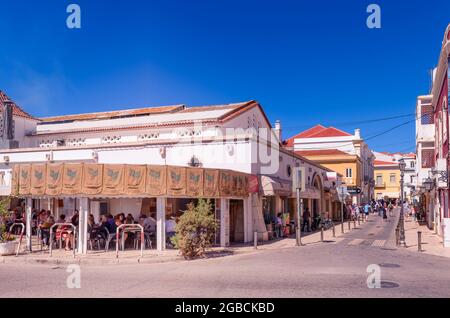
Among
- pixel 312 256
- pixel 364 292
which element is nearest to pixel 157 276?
pixel 364 292

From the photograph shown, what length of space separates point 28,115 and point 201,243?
77.6 feet

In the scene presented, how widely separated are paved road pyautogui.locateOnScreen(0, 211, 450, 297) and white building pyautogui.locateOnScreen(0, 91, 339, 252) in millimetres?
4251

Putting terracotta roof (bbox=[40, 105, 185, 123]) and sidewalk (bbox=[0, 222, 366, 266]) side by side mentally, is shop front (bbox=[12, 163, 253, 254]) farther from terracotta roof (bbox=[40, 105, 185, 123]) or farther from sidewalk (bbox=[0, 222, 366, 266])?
terracotta roof (bbox=[40, 105, 185, 123])

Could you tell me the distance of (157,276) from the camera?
11719mm

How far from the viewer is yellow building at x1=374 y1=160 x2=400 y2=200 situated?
8512 centimetres

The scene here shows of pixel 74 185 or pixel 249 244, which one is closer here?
pixel 74 185

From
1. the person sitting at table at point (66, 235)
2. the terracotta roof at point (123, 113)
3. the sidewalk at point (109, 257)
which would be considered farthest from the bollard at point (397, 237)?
the terracotta roof at point (123, 113)

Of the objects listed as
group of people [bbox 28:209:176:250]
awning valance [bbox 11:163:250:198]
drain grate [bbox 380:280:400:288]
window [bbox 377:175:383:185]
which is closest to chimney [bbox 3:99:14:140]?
awning valance [bbox 11:163:250:198]

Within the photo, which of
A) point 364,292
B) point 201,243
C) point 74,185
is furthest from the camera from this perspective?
point 74,185

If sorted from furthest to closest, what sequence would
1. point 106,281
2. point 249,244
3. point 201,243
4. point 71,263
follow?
point 249,244
point 201,243
point 71,263
point 106,281

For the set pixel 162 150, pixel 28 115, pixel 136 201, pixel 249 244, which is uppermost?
pixel 28 115

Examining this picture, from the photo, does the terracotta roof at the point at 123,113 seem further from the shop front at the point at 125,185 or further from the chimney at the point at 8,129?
the shop front at the point at 125,185

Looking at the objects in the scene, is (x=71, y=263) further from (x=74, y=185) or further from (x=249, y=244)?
(x=249, y=244)

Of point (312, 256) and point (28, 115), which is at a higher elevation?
point (28, 115)
